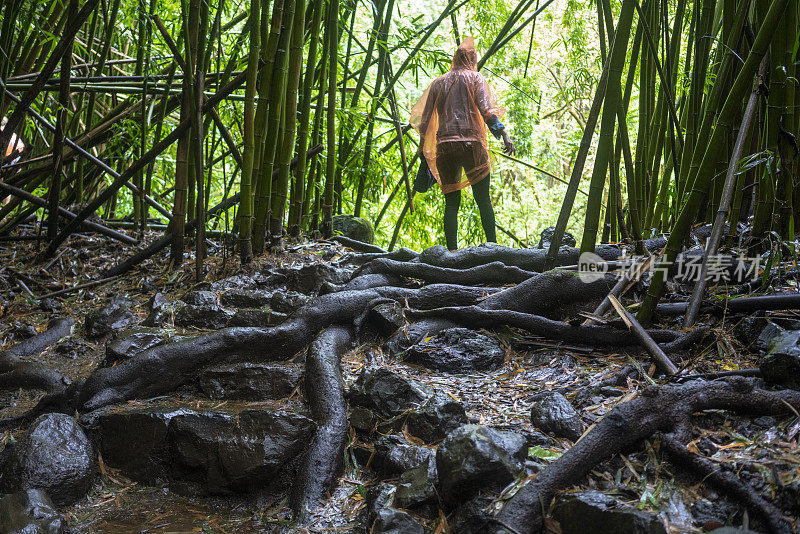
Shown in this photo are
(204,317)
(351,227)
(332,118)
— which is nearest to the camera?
(204,317)

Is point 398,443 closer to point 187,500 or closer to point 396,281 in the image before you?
point 187,500

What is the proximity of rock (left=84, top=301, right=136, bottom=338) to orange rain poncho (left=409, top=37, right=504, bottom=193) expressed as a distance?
77.8 inches

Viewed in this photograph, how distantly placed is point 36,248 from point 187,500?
2.39 m

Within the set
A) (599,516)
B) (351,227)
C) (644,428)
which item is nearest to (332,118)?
(351,227)

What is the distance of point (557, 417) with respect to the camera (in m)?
1.48

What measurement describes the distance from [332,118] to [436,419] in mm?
2119

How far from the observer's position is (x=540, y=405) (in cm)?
154

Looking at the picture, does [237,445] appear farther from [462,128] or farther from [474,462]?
[462,128]

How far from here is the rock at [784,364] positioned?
137 cm

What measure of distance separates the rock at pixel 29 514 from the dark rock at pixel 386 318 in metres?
1.16

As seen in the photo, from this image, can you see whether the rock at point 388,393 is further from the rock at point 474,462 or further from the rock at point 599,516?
the rock at point 599,516

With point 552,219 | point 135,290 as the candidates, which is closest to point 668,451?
point 135,290

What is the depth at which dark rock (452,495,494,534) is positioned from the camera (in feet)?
3.91

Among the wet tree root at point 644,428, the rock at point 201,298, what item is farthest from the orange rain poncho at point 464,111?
the wet tree root at point 644,428
